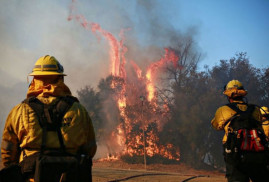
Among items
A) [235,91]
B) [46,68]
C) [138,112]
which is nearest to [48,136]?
[46,68]

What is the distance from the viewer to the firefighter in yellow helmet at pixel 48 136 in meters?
3.13

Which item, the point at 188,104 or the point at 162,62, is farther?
the point at 162,62

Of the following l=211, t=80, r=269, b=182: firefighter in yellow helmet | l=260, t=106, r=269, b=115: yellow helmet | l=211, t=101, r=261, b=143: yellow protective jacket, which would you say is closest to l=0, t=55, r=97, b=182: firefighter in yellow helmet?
l=211, t=80, r=269, b=182: firefighter in yellow helmet

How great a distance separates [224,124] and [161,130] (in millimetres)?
33378

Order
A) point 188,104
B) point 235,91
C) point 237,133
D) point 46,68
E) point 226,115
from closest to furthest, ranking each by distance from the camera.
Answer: point 46,68
point 237,133
point 226,115
point 235,91
point 188,104

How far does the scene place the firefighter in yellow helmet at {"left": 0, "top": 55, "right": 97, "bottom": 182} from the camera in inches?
123

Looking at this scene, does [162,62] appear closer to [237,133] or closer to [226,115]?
[226,115]

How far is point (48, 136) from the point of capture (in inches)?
127

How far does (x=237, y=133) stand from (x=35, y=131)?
3.22 m

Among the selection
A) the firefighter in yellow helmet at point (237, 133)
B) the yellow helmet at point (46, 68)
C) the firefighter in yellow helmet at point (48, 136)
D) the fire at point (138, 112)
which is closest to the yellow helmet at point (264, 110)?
the firefighter in yellow helmet at point (237, 133)

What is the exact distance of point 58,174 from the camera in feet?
10.3

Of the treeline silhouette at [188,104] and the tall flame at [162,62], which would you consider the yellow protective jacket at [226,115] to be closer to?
the treeline silhouette at [188,104]

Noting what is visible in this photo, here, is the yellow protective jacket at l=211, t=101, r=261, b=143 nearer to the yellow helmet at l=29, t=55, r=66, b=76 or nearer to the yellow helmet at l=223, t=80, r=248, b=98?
the yellow helmet at l=223, t=80, r=248, b=98

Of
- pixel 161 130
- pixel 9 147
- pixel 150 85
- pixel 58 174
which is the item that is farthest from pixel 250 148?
pixel 150 85
